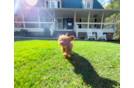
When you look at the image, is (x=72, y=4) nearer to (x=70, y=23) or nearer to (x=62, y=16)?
(x=62, y=16)

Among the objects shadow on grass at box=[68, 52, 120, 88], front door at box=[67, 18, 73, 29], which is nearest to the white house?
front door at box=[67, 18, 73, 29]

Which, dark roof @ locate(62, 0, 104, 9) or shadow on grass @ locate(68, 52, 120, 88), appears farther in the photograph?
dark roof @ locate(62, 0, 104, 9)

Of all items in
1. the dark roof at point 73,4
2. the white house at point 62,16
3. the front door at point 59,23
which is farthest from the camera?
the front door at point 59,23

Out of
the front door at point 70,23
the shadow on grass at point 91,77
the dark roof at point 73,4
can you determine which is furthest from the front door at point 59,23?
the shadow on grass at point 91,77

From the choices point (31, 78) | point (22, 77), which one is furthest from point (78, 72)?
point (22, 77)

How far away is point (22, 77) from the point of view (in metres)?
1.73

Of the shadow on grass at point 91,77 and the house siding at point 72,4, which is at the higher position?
the house siding at point 72,4

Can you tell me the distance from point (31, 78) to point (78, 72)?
1.43 meters

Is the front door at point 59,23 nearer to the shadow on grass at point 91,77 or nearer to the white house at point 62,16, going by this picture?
→ the white house at point 62,16

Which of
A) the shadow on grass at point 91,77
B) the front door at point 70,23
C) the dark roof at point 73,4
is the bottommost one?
Answer: the shadow on grass at point 91,77

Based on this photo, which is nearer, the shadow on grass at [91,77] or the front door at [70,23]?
the shadow on grass at [91,77]

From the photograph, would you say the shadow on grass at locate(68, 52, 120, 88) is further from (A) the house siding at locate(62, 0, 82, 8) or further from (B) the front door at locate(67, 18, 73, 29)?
(A) the house siding at locate(62, 0, 82, 8)
